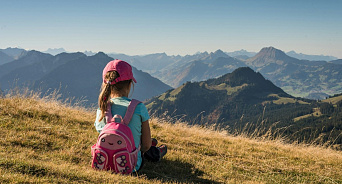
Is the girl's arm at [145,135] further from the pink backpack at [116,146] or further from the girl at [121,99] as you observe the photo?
the pink backpack at [116,146]

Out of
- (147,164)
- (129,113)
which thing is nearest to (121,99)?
(129,113)

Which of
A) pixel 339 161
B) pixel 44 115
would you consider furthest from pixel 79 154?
pixel 339 161

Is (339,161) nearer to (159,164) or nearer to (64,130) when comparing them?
(159,164)

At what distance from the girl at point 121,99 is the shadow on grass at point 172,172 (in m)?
0.47

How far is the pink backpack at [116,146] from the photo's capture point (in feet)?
15.0

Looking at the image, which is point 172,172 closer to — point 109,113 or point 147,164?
point 147,164

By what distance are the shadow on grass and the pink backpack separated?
0.63 meters

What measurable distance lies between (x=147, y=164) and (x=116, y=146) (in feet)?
5.42

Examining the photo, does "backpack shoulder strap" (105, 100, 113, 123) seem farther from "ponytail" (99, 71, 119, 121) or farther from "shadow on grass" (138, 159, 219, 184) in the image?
"shadow on grass" (138, 159, 219, 184)

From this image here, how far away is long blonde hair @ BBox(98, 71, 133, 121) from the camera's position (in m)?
4.68

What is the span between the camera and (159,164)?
20.0 feet

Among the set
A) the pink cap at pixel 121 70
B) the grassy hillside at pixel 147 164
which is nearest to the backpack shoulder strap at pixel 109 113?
the pink cap at pixel 121 70

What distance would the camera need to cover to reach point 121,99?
16.3 ft

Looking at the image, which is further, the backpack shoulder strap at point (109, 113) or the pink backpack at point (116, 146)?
the backpack shoulder strap at point (109, 113)
